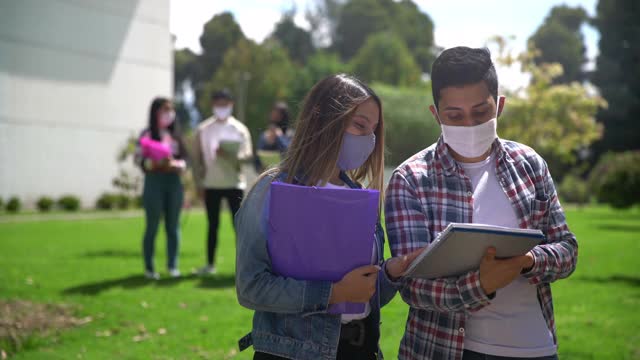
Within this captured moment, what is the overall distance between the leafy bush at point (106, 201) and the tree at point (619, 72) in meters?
18.2

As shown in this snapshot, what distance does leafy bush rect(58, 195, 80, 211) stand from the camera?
28.1m

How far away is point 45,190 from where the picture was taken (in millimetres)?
28312

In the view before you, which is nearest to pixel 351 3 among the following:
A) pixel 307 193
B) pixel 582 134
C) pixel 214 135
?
pixel 582 134

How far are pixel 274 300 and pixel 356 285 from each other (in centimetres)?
25

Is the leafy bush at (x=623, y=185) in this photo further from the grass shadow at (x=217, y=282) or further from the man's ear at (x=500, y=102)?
the man's ear at (x=500, y=102)

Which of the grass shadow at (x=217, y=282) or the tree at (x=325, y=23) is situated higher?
the tree at (x=325, y=23)

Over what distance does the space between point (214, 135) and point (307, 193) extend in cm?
665

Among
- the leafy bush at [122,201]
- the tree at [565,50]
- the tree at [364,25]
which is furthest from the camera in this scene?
the tree at [364,25]

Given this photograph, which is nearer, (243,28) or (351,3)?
(243,28)

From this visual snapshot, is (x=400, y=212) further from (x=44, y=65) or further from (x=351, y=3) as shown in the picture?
(x=351, y=3)

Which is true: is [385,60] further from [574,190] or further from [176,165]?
[176,165]

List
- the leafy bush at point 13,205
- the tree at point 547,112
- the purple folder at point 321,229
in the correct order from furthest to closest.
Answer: the tree at point 547,112, the leafy bush at point 13,205, the purple folder at point 321,229

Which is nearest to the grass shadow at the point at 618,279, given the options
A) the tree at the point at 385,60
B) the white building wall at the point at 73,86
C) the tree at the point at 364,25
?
the white building wall at the point at 73,86

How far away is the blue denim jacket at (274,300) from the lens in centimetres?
227
